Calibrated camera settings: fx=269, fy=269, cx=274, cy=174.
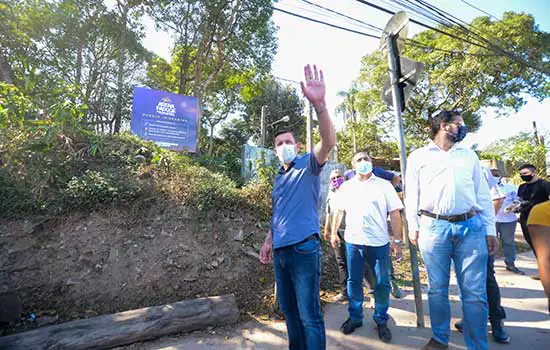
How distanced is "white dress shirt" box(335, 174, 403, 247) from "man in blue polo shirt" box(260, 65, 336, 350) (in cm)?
93

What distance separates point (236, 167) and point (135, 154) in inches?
112

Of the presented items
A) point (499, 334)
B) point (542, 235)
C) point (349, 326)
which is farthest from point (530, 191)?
point (349, 326)

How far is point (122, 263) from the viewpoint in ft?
11.5

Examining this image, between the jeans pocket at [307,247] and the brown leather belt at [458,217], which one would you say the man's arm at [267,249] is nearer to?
the jeans pocket at [307,247]

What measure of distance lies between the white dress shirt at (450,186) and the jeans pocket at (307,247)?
107 centimetres

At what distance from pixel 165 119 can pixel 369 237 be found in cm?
635

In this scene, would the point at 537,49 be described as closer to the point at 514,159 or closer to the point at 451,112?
the point at 514,159

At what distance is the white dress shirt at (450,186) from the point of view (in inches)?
Answer: 83.2

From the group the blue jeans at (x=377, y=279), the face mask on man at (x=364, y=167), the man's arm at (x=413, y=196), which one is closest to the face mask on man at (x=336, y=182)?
the face mask on man at (x=364, y=167)

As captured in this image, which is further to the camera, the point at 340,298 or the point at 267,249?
the point at 340,298

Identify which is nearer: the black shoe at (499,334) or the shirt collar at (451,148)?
the shirt collar at (451,148)

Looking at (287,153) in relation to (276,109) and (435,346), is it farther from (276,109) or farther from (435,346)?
(276,109)

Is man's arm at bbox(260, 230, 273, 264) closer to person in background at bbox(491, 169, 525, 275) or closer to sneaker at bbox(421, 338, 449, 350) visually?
sneaker at bbox(421, 338, 449, 350)

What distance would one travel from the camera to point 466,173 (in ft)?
7.11
